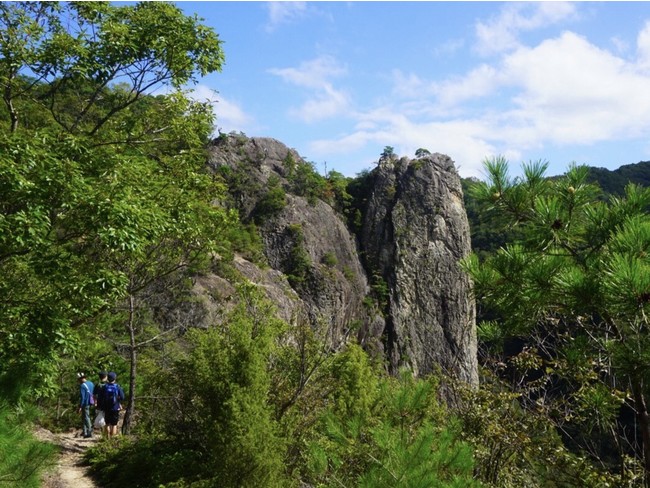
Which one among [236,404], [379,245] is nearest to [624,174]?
[379,245]

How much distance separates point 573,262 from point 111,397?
9886 millimetres

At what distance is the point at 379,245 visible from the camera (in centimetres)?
4206

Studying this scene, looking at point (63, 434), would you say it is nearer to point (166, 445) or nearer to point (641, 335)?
point (166, 445)

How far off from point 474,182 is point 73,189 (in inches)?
165

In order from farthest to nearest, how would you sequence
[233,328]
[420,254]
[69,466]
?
1. [420,254]
2. [69,466]
3. [233,328]

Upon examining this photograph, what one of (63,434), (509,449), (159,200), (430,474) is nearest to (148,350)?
(63,434)

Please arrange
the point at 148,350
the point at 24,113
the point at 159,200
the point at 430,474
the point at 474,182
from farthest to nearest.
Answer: the point at 148,350 < the point at 24,113 < the point at 159,200 < the point at 474,182 < the point at 430,474

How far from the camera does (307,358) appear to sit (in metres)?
9.34

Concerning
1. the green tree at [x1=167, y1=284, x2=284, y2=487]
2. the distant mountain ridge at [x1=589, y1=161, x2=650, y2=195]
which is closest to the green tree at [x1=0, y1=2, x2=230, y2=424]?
the green tree at [x1=167, y1=284, x2=284, y2=487]

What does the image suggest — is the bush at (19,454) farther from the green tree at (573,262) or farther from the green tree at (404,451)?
the green tree at (573,262)

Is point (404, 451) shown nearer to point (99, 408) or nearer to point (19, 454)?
point (19, 454)

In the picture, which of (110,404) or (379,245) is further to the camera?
(379,245)

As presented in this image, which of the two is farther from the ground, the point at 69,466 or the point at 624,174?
the point at 624,174

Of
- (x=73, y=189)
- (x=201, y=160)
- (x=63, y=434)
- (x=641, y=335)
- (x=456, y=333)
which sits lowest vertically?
(x=456, y=333)
